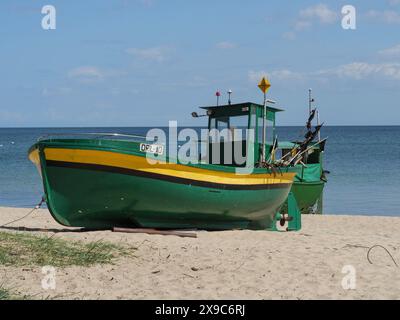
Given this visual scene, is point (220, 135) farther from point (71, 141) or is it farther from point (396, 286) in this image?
point (396, 286)

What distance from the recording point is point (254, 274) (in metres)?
8.21

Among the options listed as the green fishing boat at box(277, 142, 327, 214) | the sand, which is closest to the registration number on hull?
the sand

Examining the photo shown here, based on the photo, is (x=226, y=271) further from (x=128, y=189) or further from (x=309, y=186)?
(x=309, y=186)

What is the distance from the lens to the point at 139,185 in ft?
34.4

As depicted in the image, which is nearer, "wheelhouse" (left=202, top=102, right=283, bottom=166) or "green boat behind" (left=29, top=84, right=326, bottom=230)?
"green boat behind" (left=29, top=84, right=326, bottom=230)

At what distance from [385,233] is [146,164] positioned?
7.36m

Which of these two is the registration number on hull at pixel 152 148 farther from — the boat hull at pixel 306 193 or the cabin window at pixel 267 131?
the boat hull at pixel 306 193

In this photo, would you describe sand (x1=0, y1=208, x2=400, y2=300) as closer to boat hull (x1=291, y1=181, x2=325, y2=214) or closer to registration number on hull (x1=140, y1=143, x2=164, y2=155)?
registration number on hull (x1=140, y1=143, x2=164, y2=155)

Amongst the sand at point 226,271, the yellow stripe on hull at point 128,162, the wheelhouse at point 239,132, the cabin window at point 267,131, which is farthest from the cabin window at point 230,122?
the sand at point 226,271

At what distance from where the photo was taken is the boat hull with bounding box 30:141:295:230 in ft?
33.8

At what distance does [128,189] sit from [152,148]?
2.84 feet

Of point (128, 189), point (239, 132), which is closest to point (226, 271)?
point (128, 189)

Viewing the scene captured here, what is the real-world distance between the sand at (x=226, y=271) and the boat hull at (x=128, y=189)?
43 centimetres
